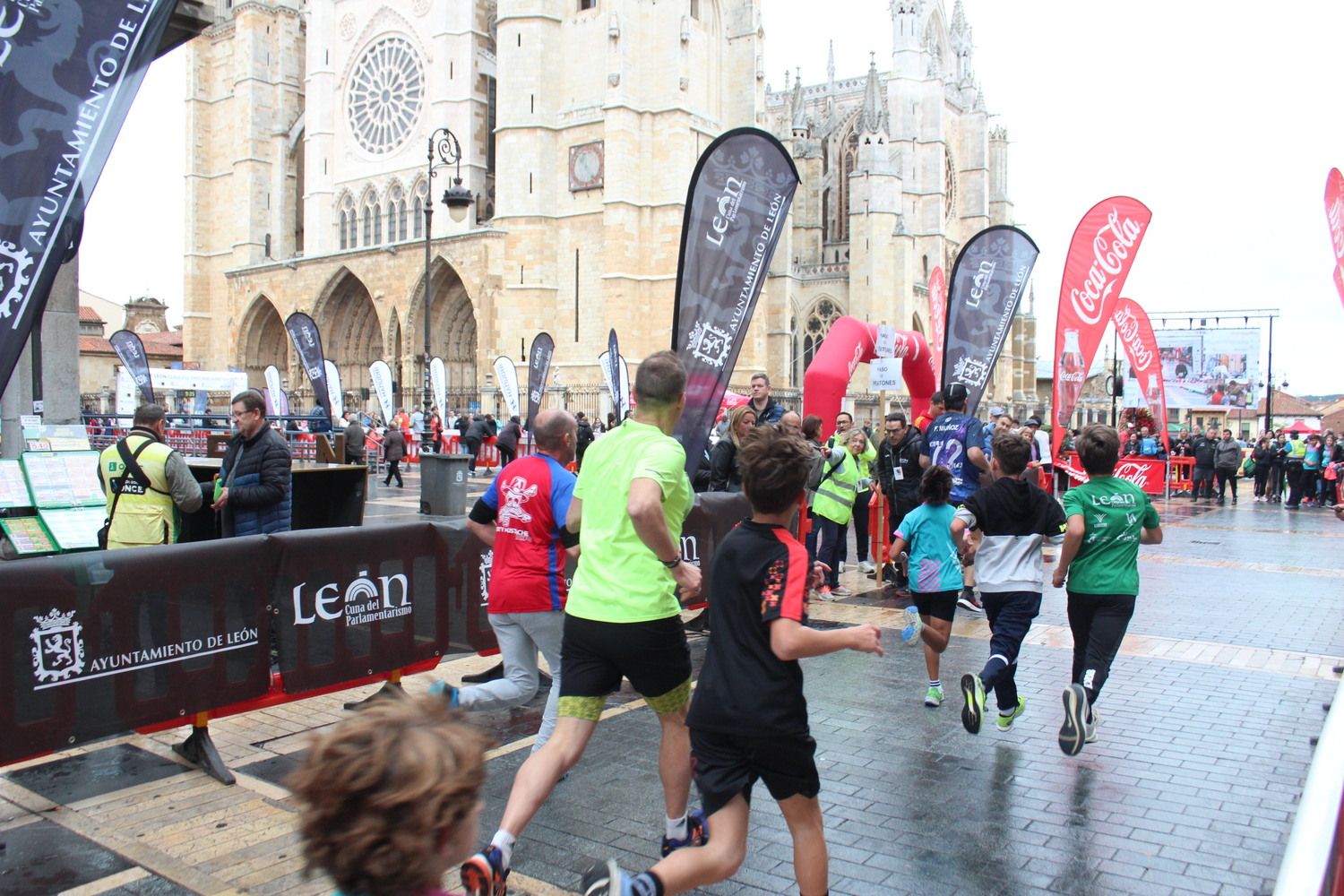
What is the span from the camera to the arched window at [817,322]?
48.4m

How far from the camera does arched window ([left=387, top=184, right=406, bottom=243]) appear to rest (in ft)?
141

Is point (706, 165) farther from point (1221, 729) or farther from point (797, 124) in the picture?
point (797, 124)

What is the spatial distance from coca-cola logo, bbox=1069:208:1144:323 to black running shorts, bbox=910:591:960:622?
9190mm

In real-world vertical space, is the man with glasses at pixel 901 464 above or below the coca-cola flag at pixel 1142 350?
below

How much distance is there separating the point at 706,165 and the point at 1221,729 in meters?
5.28

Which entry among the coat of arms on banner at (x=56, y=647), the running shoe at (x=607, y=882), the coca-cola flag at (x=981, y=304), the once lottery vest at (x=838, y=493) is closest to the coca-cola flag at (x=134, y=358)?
the coca-cola flag at (x=981, y=304)

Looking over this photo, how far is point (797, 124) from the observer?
51688mm

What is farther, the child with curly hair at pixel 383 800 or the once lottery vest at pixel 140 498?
the once lottery vest at pixel 140 498

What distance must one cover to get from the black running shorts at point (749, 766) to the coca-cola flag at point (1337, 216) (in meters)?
8.25

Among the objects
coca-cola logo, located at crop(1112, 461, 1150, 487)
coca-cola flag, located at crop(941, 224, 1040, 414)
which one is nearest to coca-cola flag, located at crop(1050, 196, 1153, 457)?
coca-cola flag, located at crop(941, 224, 1040, 414)

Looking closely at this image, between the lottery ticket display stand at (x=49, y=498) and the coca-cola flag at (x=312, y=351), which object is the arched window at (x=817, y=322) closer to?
the coca-cola flag at (x=312, y=351)

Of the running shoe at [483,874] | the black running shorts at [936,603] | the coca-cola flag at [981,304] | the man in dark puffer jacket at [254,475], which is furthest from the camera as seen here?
the coca-cola flag at [981,304]

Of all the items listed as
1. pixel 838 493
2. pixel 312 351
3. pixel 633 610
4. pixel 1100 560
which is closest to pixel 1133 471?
pixel 838 493

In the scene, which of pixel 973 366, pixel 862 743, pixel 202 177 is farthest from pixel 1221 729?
pixel 202 177
